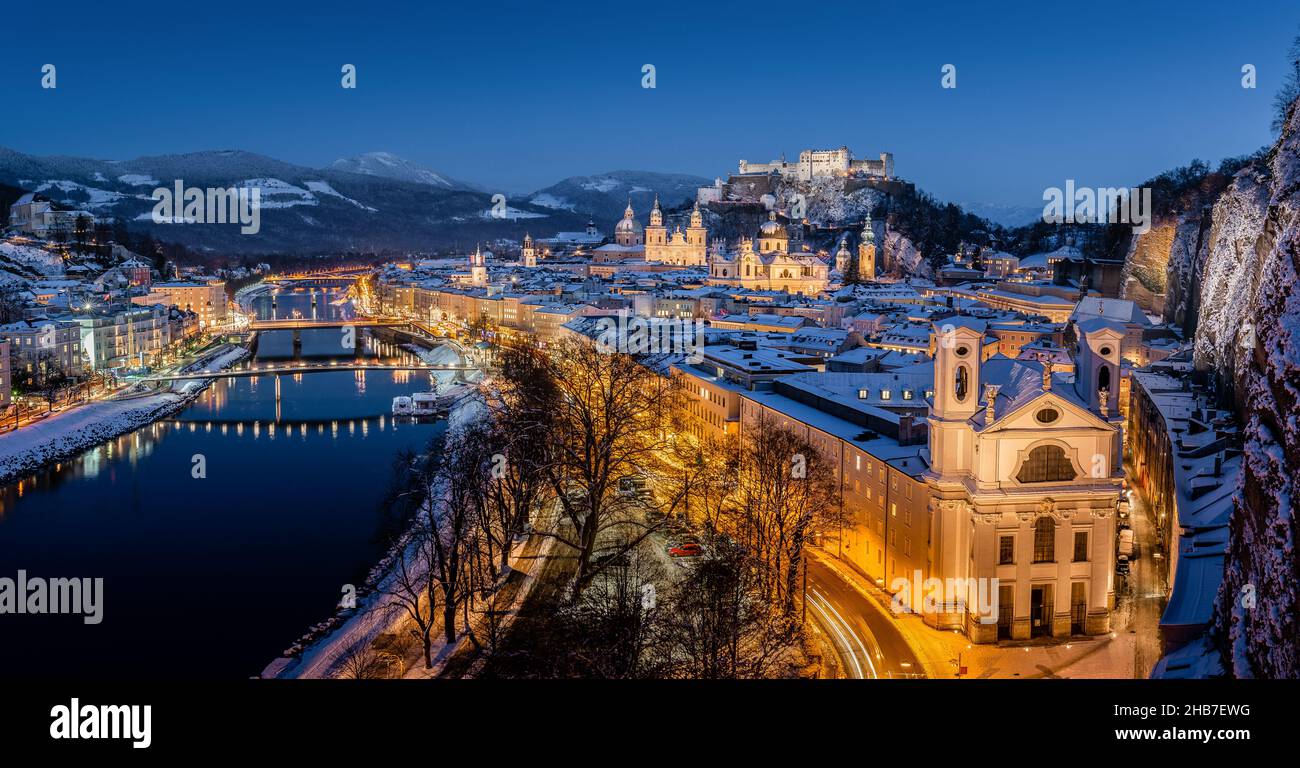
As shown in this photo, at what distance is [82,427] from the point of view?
2366cm

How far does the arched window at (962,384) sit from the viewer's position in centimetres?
1069

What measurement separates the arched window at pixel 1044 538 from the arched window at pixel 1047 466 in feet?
1.42

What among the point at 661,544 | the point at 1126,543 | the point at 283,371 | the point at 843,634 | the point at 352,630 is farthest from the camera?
the point at 283,371

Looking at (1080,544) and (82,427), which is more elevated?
(1080,544)

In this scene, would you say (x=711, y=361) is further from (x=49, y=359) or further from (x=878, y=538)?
(x=49, y=359)

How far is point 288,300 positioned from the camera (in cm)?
7638

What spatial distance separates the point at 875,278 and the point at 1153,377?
123 ft

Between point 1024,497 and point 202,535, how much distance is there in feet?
38.1

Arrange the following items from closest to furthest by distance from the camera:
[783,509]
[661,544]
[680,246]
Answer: [783,509], [661,544], [680,246]

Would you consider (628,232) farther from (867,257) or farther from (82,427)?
(82,427)

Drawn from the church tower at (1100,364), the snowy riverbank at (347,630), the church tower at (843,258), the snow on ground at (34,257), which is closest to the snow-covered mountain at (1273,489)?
the church tower at (1100,364)

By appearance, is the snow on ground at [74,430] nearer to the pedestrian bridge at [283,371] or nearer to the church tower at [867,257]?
the pedestrian bridge at [283,371]

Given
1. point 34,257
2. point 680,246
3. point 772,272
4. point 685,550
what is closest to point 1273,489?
point 685,550

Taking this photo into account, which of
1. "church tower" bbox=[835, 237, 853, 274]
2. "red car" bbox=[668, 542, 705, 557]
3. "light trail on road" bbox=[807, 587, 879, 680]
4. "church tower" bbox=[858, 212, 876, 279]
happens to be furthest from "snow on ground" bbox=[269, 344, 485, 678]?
"church tower" bbox=[858, 212, 876, 279]
